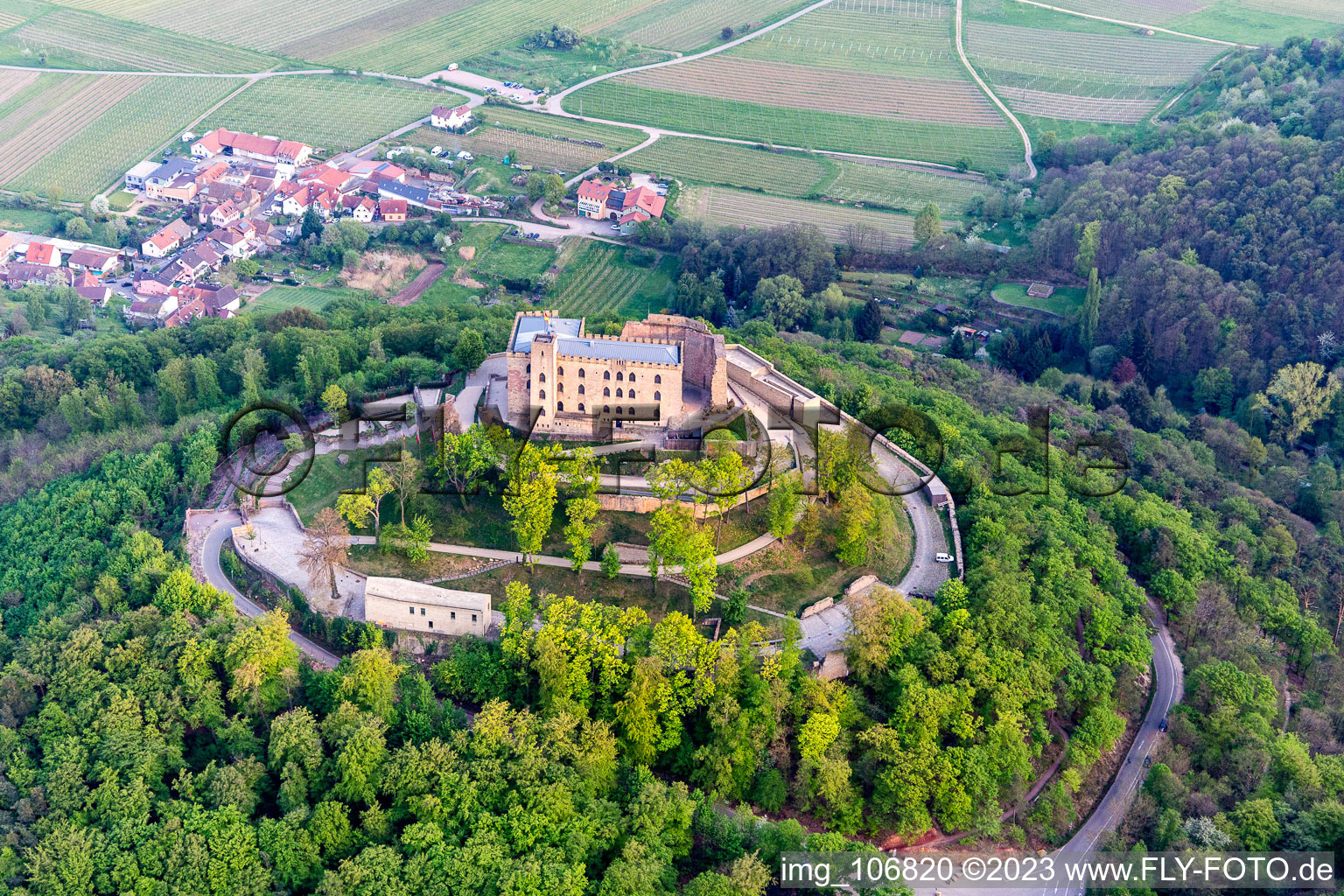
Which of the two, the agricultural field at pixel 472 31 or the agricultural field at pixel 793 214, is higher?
the agricultural field at pixel 472 31

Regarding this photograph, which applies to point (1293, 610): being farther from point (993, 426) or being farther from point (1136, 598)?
point (993, 426)

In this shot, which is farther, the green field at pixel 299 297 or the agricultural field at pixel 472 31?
the agricultural field at pixel 472 31

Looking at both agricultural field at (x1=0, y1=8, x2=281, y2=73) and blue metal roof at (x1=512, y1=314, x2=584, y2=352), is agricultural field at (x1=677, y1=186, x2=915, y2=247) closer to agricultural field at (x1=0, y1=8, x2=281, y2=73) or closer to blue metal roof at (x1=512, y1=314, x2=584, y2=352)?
blue metal roof at (x1=512, y1=314, x2=584, y2=352)

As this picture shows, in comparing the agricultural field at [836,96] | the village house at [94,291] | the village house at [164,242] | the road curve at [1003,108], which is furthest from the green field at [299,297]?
the road curve at [1003,108]

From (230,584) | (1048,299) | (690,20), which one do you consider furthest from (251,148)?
(1048,299)

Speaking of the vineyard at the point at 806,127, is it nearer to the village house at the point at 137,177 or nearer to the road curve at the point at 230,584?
the village house at the point at 137,177

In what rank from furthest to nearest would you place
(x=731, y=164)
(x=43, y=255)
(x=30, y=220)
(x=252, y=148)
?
(x=731, y=164) < (x=252, y=148) < (x=30, y=220) < (x=43, y=255)

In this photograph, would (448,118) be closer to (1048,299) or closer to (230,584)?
(1048,299)
